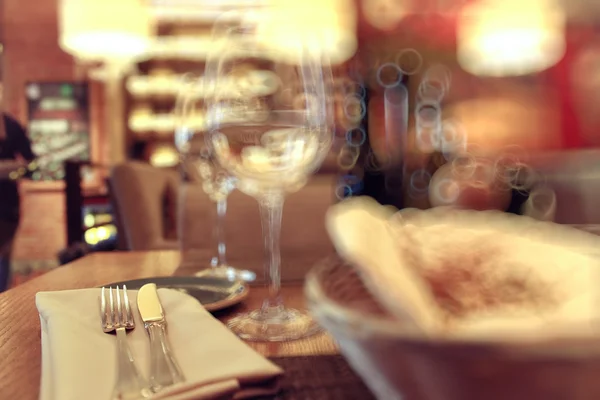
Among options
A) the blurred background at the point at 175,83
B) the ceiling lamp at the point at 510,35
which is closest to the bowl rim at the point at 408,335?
the ceiling lamp at the point at 510,35

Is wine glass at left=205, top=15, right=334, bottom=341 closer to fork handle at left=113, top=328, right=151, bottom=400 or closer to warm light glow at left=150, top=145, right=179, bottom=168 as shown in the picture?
fork handle at left=113, top=328, right=151, bottom=400

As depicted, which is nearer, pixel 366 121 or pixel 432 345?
pixel 432 345

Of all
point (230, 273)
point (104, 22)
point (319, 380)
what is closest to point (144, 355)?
point (319, 380)

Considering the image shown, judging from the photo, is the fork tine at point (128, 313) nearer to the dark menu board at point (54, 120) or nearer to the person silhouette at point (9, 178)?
the person silhouette at point (9, 178)

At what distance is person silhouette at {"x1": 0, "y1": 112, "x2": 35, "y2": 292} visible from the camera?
271cm

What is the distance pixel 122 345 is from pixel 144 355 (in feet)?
0.05

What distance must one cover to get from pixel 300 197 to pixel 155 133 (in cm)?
469

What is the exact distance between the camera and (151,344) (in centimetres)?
36

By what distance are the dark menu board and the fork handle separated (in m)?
5.27

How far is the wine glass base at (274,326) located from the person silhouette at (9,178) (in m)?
2.54

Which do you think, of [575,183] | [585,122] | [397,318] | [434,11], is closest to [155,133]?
A: [434,11]

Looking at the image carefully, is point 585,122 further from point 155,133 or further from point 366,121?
point 155,133

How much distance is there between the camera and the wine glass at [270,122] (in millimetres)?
510

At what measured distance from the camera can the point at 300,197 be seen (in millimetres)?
1148
